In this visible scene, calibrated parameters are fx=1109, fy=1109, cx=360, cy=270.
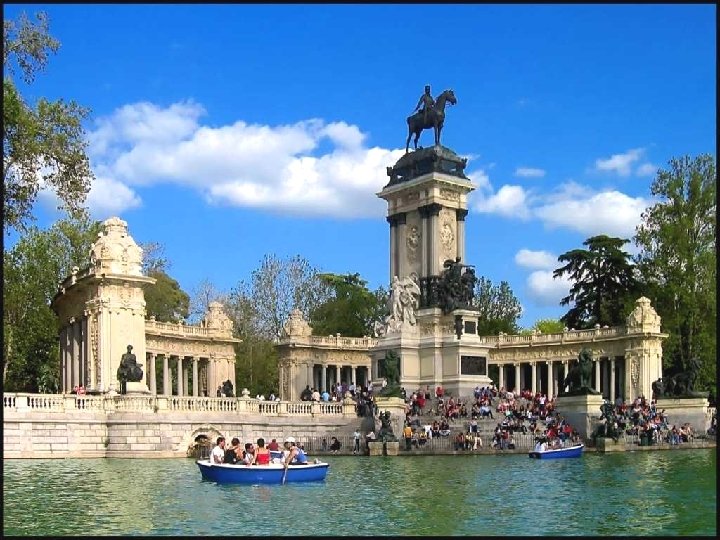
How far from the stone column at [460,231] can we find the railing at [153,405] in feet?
47.7

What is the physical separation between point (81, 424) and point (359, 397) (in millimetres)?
16918

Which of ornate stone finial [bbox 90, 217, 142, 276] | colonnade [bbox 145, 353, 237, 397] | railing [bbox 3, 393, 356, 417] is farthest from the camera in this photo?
colonnade [bbox 145, 353, 237, 397]

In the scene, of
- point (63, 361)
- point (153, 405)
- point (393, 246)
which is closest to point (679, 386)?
point (393, 246)

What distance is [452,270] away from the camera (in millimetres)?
55875

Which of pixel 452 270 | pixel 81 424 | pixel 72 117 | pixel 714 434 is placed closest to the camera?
pixel 72 117

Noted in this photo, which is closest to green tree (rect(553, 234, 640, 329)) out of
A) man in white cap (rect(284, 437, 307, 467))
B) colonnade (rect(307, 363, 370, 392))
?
colonnade (rect(307, 363, 370, 392))

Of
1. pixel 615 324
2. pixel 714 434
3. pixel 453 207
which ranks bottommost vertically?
pixel 714 434

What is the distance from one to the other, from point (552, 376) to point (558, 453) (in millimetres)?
34033

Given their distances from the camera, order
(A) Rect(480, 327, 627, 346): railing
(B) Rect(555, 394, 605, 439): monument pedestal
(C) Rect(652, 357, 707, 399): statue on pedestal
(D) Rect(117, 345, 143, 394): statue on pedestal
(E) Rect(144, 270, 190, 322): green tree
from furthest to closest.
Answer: (E) Rect(144, 270, 190, 322): green tree, (A) Rect(480, 327, 627, 346): railing, (C) Rect(652, 357, 707, 399): statue on pedestal, (B) Rect(555, 394, 605, 439): monument pedestal, (D) Rect(117, 345, 143, 394): statue on pedestal

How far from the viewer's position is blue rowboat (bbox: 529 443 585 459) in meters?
38.7

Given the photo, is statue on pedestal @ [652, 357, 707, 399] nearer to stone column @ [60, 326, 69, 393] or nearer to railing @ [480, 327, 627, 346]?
railing @ [480, 327, 627, 346]

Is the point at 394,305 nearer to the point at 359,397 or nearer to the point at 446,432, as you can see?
the point at 359,397

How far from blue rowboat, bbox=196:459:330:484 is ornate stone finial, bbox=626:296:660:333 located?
140ft

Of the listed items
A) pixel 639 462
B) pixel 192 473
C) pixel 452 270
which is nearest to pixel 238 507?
pixel 192 473
